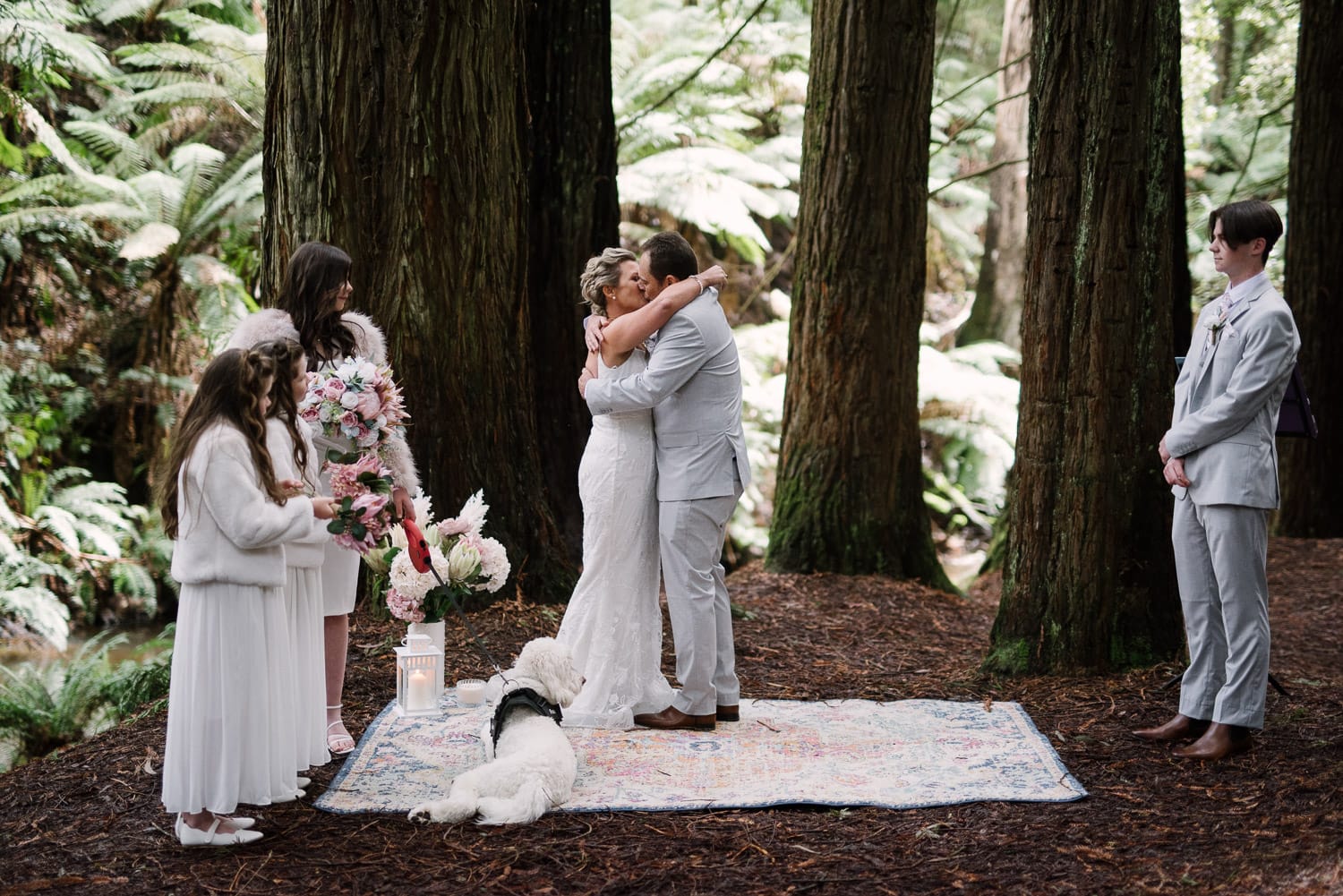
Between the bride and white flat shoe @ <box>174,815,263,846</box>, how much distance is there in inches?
69.2

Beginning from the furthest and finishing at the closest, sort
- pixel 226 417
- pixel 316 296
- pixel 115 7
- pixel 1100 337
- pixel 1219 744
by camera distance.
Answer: pixel 115 7 < pixel 1100 337 < pixel 316 296 < pixel 1219 744 < pixel 226 417

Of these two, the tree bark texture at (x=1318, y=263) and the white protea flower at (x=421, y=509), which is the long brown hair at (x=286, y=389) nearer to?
the white protea flower at (x=421, y=509)

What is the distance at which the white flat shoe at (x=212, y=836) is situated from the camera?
3.93 metres

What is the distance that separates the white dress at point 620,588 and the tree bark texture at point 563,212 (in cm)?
266

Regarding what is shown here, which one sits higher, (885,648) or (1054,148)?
(1054,148)

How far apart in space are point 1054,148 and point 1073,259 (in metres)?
0.58

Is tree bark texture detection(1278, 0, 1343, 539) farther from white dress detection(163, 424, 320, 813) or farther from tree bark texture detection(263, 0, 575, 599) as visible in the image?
white dress detection(163, 424, 320, 813)

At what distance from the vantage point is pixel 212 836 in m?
3.94

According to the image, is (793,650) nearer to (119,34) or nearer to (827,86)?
(827,86)

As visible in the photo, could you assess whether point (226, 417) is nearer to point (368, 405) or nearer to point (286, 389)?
point (286, 389)

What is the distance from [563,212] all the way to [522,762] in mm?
4777

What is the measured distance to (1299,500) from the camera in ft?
38.2

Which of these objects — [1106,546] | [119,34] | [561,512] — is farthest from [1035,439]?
[119,34]

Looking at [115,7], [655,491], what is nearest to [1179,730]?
Result: [655,491]
